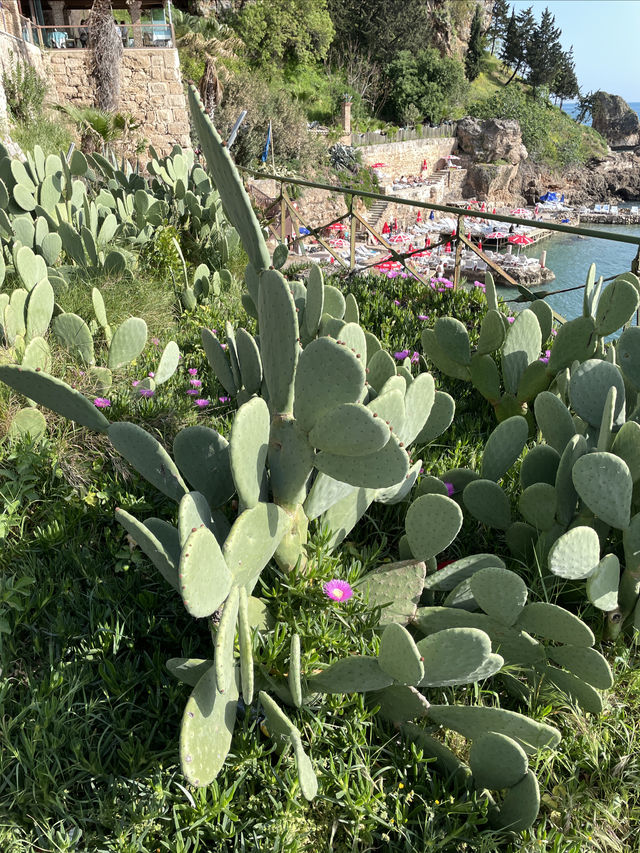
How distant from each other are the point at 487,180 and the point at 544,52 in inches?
875

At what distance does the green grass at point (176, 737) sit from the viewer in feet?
3.28

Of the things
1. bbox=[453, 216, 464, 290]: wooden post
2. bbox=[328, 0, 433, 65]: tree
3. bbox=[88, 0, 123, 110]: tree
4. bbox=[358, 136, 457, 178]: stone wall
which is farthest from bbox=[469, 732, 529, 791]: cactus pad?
bbox=[328, 0, 433, 65]: tree

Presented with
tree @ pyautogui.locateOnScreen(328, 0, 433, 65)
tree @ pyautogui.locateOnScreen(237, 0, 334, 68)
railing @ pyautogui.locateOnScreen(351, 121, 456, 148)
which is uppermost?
tree @ pyautogui.locateOnScreen(328, 0, 433, 65)

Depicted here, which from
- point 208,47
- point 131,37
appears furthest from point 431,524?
point 208,47

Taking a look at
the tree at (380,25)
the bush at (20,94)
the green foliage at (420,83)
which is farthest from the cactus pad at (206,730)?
the tree at (380,25)

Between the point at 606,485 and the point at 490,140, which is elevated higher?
the point at 490,140

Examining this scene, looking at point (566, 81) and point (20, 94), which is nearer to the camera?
point (20, 94)

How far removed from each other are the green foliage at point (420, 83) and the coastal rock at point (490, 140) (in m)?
1.98

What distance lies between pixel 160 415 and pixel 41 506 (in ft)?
1.75

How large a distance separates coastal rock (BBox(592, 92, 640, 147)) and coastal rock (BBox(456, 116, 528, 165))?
85.8ft

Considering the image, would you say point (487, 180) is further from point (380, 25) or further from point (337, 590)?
point (337, 590)

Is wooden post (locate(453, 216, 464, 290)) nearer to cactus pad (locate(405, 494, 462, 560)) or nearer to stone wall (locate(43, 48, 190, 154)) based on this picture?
cactus pad (locate(405, 494, 462, 560))

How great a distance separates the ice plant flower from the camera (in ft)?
3.94

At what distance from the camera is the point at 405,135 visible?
2922cm
